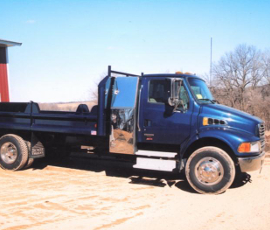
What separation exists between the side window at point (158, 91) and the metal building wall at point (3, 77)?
11.8m

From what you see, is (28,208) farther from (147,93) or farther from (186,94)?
(186,94)

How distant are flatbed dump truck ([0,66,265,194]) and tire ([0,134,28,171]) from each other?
3cm

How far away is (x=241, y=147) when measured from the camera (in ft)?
19.7

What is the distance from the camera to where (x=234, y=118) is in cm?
616

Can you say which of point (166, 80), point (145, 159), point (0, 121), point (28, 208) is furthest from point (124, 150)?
point (0, 121)

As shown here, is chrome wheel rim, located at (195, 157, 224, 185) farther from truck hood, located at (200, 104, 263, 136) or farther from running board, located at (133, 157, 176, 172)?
truck hood, located at (200, 104, 263, 136)

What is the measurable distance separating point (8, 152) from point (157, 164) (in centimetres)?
417

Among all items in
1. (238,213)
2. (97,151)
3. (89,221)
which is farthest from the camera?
(97,151)

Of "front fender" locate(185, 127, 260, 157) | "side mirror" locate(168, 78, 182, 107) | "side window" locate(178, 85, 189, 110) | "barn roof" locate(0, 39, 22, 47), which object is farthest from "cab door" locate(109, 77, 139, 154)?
"barn roof" locate(0, 39, 22, 47)

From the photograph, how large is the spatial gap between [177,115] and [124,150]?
Result: 1.40m

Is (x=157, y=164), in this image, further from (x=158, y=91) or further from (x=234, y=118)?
(x=234, y=118)

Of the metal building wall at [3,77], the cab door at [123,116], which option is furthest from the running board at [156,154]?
the metal building wall at [3,77]

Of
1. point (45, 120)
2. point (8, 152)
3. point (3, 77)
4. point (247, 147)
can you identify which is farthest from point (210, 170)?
point (3, 77)

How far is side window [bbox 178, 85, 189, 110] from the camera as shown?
652 centimetres
